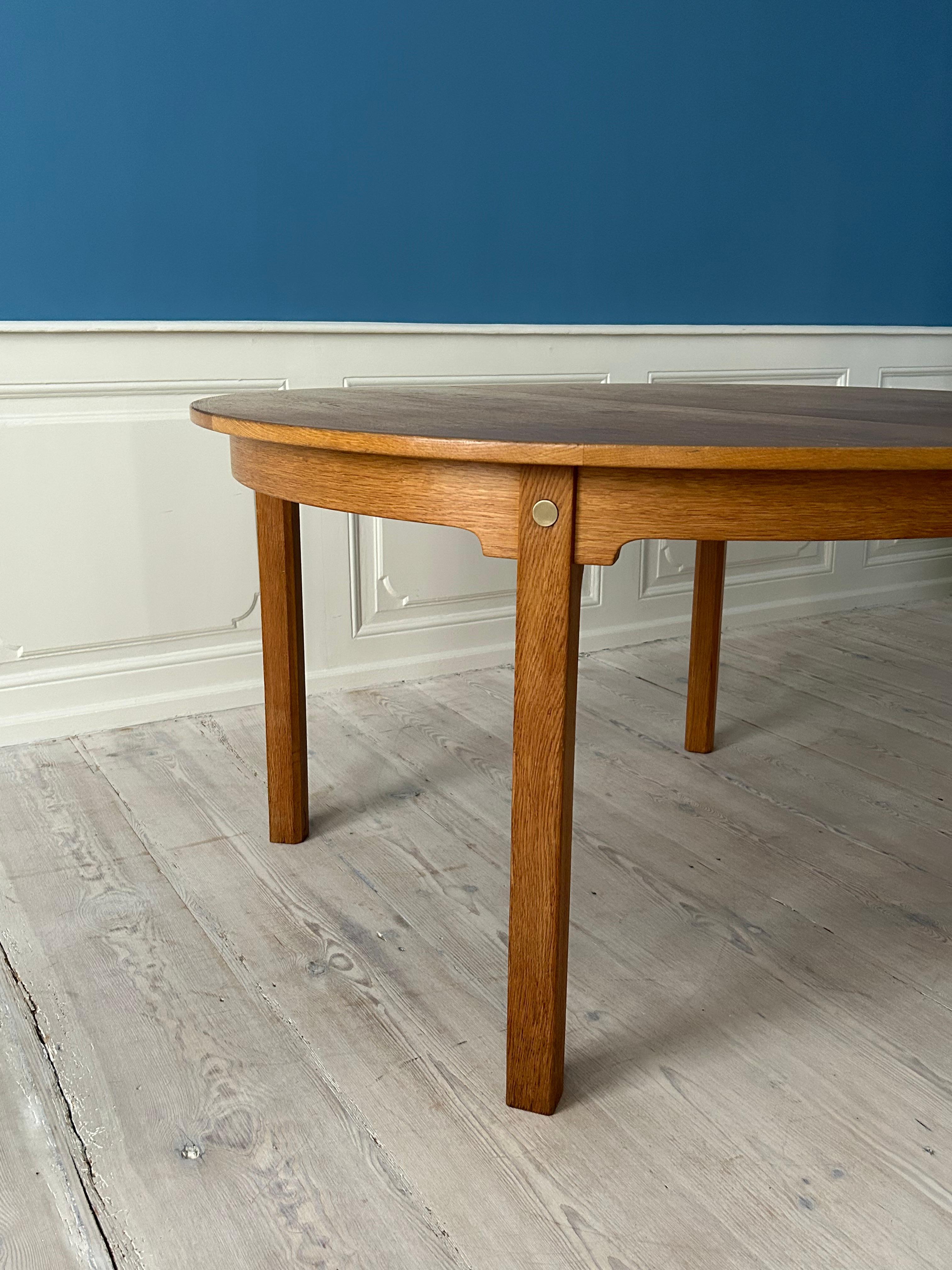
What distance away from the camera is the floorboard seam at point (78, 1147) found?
101 cm

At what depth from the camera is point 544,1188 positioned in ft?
3.51

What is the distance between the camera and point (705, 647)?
209 cm

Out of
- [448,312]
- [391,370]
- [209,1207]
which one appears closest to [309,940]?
[209,1207]

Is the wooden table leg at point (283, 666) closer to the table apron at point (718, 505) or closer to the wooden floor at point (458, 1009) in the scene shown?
the wooden floor at point (458, 1009)

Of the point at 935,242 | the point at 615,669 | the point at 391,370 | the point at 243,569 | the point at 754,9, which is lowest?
the point at 615,669

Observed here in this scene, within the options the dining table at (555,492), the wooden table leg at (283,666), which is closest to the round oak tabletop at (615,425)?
the dining table at (555,492)

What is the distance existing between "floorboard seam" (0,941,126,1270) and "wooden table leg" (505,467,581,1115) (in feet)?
1.36

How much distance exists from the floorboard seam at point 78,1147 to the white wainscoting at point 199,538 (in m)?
0.95

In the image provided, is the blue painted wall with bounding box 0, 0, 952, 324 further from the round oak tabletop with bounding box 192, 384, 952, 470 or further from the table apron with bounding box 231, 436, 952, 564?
the table apron with bounding box 231, 436, 952, 564

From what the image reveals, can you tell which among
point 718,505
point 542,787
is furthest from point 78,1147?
point 718,505

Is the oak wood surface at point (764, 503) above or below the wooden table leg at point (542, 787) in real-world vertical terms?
above

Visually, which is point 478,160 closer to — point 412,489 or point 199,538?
point 199,538

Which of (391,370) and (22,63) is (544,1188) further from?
(22,63)

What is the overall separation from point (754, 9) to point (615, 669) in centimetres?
172
